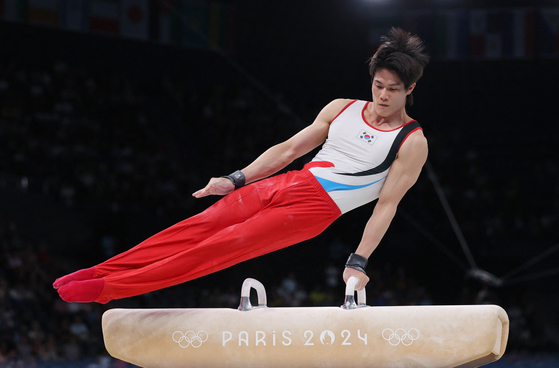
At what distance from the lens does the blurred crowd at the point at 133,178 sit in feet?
25.9

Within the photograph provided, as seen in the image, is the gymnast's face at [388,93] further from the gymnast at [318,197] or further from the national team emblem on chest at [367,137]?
the national team emblem on chest at [367,137]

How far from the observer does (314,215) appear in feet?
9.30

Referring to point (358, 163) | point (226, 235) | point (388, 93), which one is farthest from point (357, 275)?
point (388, 93)

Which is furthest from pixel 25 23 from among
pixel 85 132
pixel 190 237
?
pixel 190 237

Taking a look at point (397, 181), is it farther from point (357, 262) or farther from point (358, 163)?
point (357, 262)

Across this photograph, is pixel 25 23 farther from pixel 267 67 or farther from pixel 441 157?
pixel 441 157

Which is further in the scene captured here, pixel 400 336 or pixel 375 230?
pixel 375 230

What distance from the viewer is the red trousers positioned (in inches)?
104

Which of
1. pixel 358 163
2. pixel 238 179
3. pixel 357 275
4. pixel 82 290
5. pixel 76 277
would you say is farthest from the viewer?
pixel 238 179

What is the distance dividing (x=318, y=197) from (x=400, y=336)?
76 centimetres

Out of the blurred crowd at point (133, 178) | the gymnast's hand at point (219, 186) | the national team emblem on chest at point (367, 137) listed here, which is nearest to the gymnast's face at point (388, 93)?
the national team emblem on chest at point (367, 137)

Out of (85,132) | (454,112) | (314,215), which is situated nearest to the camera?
(314,215)

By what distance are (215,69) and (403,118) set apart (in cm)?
1072

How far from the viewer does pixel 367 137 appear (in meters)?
2.90
